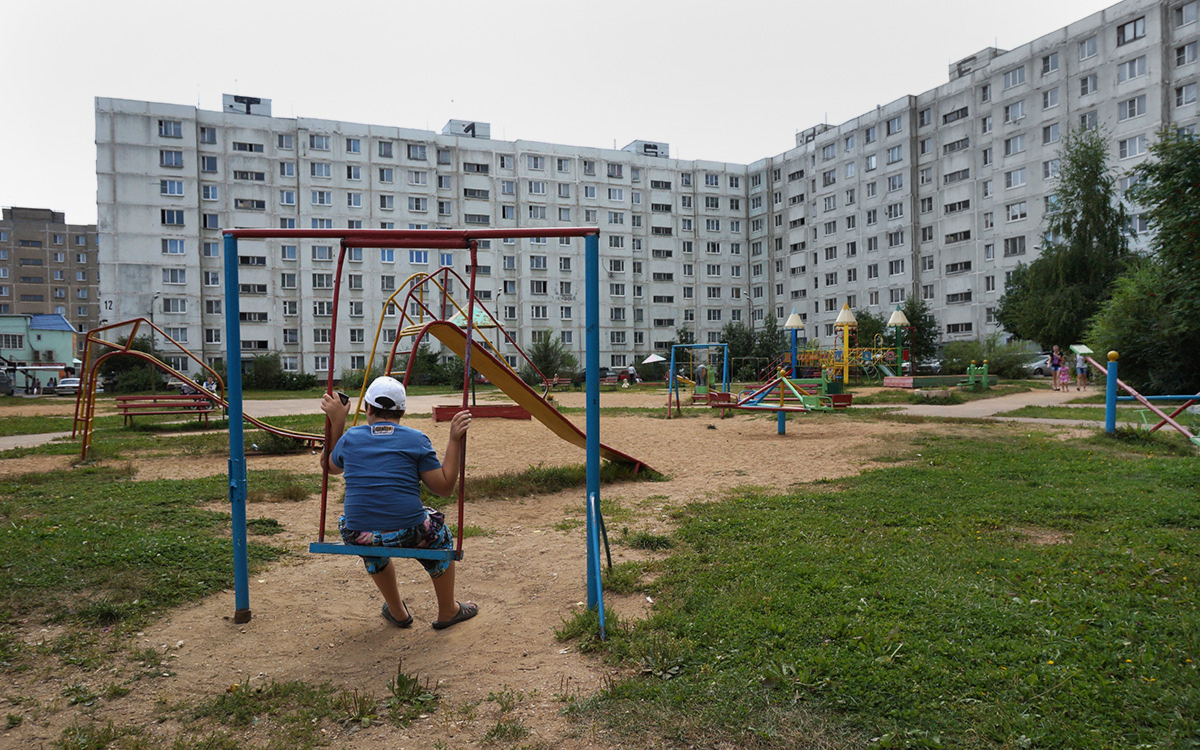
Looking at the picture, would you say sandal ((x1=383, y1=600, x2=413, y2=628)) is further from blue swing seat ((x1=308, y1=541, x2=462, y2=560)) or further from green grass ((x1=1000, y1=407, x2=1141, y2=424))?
green grass ((x1=1000, y1=407, x2=1141, y2=424))

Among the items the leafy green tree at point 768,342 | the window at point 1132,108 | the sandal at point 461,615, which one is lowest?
the sandal at point 461,615

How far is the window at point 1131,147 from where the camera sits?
48.2m

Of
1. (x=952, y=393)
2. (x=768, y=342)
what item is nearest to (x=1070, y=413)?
(x=952, y=393)

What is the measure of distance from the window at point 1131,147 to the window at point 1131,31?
21.4 ft

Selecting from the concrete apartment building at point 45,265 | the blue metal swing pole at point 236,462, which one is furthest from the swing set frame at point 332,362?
the concrete apartment building at point 45,265

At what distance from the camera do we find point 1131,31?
1924 inches

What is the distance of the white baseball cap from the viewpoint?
14.6 ft

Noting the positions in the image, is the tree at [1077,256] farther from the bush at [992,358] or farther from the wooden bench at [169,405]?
the wooden bench at [169,405]

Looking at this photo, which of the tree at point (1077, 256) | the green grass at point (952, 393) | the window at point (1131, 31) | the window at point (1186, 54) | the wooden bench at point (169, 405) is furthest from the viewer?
the window at point (1131, 31)

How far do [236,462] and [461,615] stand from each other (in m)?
1.86

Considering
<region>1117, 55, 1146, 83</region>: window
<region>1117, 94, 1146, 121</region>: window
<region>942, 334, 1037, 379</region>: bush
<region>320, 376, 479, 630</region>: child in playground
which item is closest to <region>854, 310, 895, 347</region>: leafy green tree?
<region>942, 334, 1037, 379</region>: bush

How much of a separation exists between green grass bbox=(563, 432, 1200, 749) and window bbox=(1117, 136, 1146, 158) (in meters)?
53.0

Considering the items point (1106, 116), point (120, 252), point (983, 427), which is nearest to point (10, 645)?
point (983, 427)

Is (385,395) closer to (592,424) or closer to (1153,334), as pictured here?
(592,424)
